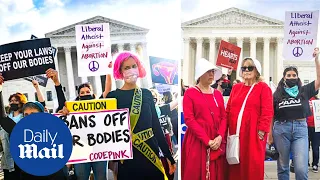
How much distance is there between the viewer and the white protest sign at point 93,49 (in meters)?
3.50

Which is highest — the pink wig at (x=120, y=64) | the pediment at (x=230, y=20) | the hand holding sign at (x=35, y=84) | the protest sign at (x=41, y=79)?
the pediment at (x=230, y=20)

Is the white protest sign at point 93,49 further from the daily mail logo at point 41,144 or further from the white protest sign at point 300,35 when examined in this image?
the white protest sign at point 300,35

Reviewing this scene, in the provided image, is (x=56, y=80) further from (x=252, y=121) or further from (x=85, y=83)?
(x=252, y=121)

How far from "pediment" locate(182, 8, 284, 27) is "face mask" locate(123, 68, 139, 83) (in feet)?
1.71

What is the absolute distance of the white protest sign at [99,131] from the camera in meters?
3.50

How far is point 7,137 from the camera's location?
3.56 meters

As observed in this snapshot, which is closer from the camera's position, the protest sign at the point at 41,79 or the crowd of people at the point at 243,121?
the protest sign at the point at 41,79

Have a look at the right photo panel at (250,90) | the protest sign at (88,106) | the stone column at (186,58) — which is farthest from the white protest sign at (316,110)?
the protest sign at (88,106)

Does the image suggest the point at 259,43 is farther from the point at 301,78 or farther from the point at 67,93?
the point at 67,93

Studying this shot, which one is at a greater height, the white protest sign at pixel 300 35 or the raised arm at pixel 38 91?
the white protest sign at pixel 300 35

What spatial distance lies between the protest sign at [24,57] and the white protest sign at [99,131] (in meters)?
0.42

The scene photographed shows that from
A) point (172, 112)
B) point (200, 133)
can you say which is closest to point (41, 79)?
point (172, 112)

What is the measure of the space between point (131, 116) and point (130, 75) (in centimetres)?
32

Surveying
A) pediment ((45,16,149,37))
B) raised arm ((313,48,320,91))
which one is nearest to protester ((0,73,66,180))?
pediment ((45,16,149,37))
